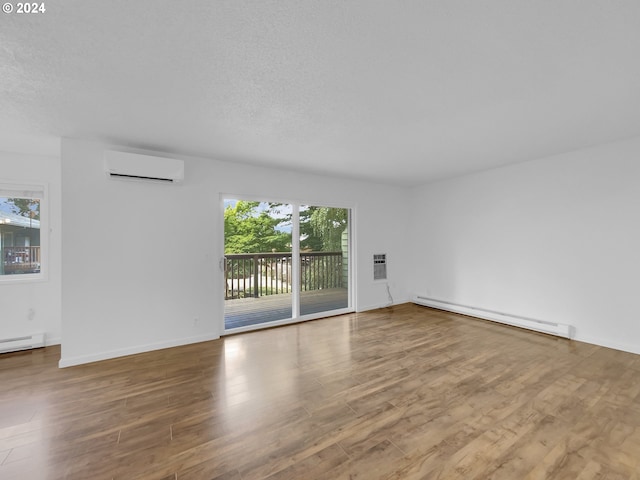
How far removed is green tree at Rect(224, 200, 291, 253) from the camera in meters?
4.14

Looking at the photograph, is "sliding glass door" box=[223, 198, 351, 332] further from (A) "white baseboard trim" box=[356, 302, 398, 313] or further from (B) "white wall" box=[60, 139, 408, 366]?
(B) "white wall" box=[60, 139, 408, 366]

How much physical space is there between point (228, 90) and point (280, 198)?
2.25 meters

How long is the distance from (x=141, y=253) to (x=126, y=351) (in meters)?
1.12

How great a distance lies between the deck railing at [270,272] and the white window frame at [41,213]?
94.2 inches

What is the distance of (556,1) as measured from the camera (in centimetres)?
129

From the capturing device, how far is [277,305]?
511 centimetres

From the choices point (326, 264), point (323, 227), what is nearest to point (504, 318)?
point (326, 264)

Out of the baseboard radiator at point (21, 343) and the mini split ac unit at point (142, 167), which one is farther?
the baseboard radiator at point (21, 343)

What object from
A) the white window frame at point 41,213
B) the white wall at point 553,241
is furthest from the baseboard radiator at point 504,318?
the white window frame at point 41,213

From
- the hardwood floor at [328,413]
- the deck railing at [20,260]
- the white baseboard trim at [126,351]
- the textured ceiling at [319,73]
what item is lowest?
the hardwood floor at [328,413]

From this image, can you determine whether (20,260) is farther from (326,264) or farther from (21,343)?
(326,264)

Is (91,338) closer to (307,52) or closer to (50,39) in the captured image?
(50,39)

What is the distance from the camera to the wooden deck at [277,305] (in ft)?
14.8

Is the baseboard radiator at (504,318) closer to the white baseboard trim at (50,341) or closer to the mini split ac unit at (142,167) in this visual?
the mini split ac unit at (142,167)
